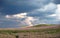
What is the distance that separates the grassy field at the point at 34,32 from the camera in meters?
3.76

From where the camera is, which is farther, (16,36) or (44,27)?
(44,27)

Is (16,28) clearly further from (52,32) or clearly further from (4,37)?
(52,32)

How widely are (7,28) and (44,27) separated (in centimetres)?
106

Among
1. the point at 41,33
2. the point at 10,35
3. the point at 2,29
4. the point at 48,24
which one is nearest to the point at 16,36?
the point at 10,35

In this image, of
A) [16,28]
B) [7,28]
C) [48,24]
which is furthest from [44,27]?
[7,28]

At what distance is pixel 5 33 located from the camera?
3826mm

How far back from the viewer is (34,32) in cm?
383

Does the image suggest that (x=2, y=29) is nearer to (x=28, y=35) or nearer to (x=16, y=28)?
(x=16, y=28)

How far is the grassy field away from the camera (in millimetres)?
3764

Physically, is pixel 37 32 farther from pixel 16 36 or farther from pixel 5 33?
pixel 5 33

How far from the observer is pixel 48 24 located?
12.7 feet

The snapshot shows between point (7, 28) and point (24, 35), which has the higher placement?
point (7, 28)

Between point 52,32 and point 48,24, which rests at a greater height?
point 48,24

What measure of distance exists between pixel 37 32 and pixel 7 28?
84 cm
